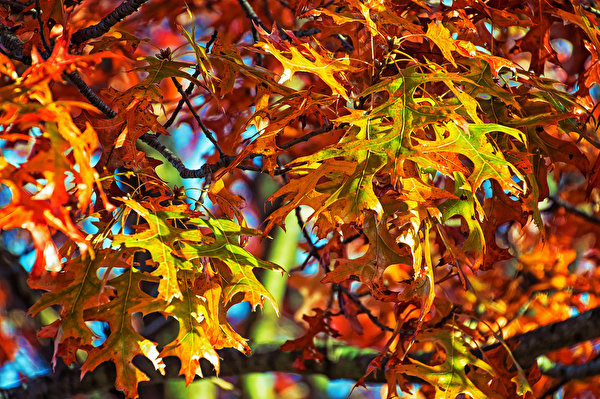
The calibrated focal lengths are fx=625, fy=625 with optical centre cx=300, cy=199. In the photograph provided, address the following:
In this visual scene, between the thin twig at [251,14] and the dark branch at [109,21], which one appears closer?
the dark branch at [109,21]

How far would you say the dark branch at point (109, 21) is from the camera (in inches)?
50.0

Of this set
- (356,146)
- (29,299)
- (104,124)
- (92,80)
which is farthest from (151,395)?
(356,146)

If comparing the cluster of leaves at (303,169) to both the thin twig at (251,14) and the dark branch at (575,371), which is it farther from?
the dark branch at (575,371)

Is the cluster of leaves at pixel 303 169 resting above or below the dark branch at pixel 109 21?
below

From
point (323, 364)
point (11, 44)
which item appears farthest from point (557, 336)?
point (11, 44)

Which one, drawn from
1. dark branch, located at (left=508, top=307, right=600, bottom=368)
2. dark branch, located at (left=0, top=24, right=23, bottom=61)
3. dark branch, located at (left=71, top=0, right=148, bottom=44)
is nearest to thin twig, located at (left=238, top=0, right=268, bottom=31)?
dark branch, located at (left=71, top=0, right=148, bottom=44)

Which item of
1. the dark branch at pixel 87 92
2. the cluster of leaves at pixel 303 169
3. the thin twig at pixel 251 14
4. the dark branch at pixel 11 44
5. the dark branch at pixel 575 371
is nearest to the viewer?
the cluster of leaves at pixel 303 169

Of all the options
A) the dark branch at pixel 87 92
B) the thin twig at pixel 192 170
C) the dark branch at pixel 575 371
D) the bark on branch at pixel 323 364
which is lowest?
the dark branch at pixel 575 371

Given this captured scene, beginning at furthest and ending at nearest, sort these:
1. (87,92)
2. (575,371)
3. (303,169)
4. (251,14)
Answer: (575,371) → (251,14) → (87,92) → (303,169)

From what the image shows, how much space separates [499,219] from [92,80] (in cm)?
216

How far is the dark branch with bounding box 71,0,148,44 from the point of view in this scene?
4.16ft

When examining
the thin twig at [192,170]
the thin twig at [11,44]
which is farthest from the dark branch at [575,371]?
the thin twig at [11,44]

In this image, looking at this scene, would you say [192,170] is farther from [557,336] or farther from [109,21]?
[557,336]

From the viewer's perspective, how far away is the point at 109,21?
1311 millimetres
